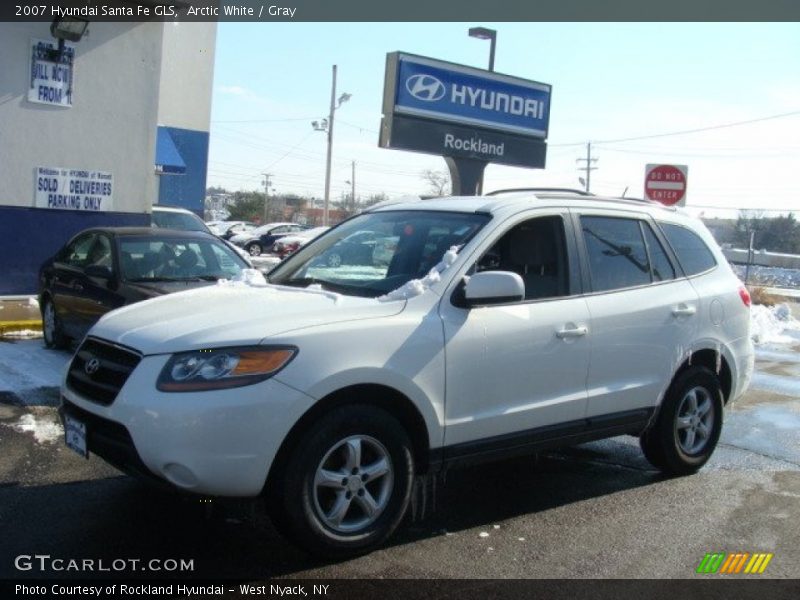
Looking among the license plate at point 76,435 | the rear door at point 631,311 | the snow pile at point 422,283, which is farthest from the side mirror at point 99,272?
the rear door at point 631,311

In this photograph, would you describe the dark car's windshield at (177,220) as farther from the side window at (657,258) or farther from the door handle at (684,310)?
the door handle at (684,310)

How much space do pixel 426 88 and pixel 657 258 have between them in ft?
28.5

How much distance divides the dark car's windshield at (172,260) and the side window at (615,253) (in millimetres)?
4271

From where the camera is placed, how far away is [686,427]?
235 inches

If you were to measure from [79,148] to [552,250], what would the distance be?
10.4 m

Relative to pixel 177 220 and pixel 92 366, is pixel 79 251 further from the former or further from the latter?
pixel 177 220

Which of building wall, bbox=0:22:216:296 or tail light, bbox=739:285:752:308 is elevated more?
building wall, bbox=0:22:216:296

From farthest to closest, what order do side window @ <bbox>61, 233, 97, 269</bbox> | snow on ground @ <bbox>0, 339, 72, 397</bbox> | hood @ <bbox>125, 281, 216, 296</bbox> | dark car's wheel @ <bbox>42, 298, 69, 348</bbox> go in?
1. dark car's wheel @ <bbox>42, 298, 69, 348</bbox>
2. side window @ <bbox>61, 233, 97, 269</bbox>
3. hood @ <bbox>125, 281, 216, 296</bbox>
4. snow on ground @ <bbox>0, 339, 72, 397</bbox>

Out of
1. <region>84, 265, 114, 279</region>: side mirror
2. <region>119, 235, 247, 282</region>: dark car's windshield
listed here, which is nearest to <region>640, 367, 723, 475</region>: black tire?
<region>119, 235, 247, 282</region>: dark car's windshield

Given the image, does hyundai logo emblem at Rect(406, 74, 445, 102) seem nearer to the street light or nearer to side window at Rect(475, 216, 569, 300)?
the street light

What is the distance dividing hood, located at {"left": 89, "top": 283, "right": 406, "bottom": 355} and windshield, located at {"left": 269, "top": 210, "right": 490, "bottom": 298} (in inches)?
11.9

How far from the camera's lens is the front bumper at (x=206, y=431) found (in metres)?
3.77

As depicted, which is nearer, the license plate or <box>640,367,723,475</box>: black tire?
the license plate

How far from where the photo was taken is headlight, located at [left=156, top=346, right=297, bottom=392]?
3.85 meters
